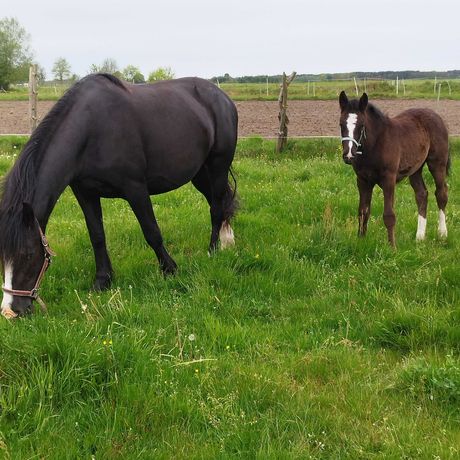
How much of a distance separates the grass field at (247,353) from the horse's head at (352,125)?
3.20ft

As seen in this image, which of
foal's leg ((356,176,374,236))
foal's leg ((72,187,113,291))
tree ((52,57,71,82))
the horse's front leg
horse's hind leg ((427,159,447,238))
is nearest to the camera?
foal's leg ((72,187,113,291))

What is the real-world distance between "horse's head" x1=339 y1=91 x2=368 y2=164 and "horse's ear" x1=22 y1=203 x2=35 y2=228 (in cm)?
321

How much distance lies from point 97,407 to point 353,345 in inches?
74.9

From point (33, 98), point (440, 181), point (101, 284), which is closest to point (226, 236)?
point (101, 284)

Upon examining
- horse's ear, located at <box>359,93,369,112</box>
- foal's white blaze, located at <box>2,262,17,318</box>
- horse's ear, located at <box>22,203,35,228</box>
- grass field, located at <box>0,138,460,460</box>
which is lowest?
grass field, located at <box>0,138,460,460</box>

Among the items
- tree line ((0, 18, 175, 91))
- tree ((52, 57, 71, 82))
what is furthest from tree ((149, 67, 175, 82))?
tree ((52, 57, 71, 82))

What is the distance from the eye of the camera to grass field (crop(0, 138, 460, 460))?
278 centimetres

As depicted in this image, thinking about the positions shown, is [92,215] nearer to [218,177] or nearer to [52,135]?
[52,135]

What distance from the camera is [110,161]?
15.5 feet

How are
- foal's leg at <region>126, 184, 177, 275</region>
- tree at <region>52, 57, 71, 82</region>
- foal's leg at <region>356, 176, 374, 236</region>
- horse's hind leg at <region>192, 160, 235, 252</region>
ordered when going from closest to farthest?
foal's leg at <region>126, 184, 177, 275</region>
foal's leg at <region>356, 176, 374, 236</region>
horse's hind leg at <region>192, 160, 235, 252</region>
tree at <region>52, 57, 71, 82</region>

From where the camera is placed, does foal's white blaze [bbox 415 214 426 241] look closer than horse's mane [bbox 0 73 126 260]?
No

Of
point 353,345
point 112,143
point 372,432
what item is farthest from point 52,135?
point 372,432

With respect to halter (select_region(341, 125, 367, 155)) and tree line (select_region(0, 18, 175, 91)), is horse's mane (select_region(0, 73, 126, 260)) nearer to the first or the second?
halter (select_region(341, 125, 367, 155))

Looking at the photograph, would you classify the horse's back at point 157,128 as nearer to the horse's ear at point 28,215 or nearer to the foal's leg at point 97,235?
the foal's leg at point 97,235
